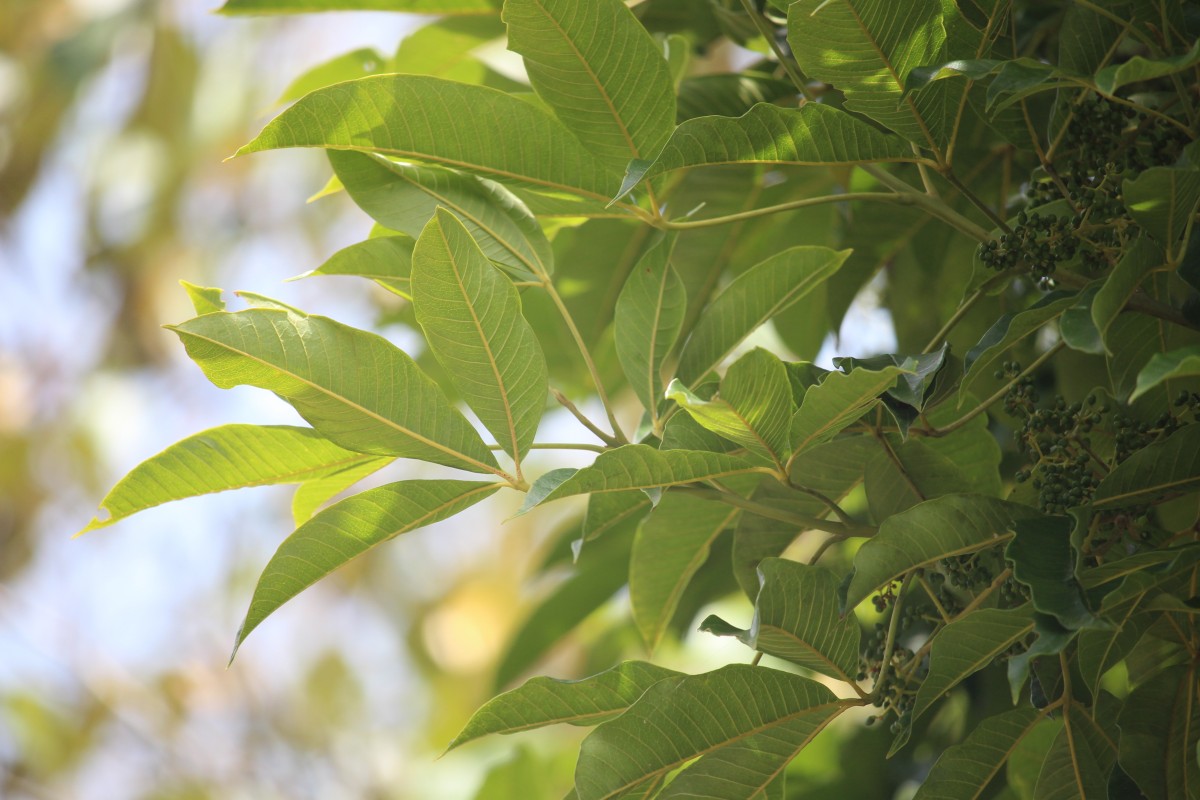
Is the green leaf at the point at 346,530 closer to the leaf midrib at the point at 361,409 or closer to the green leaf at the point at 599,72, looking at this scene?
the leaf midrib at the point at 361,409

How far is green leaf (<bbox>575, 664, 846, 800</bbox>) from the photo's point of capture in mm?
438

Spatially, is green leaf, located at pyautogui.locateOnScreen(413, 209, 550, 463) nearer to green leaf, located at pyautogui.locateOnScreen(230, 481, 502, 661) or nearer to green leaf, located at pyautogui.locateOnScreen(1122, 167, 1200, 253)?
green leaf, located at pyautogui.locateOnScreen(230, 481, 502, 661)

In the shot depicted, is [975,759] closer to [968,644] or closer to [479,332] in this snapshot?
[968,644]

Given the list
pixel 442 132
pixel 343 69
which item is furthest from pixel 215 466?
pixel 343 69

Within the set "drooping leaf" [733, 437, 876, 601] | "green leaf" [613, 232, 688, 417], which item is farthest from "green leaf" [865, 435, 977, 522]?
"green leaf" [613, 232, 688, 417]

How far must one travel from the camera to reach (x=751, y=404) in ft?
1.30

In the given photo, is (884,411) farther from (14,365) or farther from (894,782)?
(14,365)

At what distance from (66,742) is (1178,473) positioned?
3547mm

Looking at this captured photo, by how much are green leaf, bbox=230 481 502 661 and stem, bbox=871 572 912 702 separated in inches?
7.2

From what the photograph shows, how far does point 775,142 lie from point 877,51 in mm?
56

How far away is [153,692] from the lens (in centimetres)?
344

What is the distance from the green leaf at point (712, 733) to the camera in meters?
0.44

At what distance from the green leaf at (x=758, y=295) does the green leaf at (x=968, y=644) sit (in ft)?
0.54

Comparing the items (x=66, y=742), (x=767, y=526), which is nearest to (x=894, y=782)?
(x=767, y=526)
